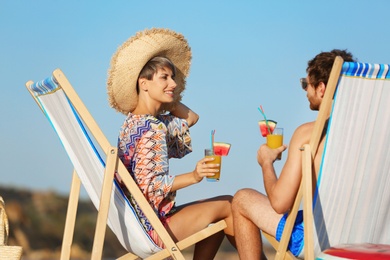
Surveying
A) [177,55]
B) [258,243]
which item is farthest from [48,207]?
[258,243]

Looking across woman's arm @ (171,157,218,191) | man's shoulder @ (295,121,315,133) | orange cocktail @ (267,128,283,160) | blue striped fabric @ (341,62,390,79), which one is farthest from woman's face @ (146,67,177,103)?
blue striped fabric @ (341,62,390,79)

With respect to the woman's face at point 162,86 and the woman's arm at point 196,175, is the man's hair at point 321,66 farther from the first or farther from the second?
the woman's face at point 162,86

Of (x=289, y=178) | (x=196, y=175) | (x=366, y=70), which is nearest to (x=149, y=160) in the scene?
(x=196, y=175)

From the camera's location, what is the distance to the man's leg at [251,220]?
4.50 m

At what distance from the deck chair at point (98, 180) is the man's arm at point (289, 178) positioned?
1.57 ft

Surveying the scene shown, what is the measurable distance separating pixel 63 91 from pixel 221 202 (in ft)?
3.55

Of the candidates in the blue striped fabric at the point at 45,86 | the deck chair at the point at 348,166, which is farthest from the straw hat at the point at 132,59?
the deck chair at the point at 348,166

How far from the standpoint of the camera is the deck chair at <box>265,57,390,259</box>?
399 centimetres

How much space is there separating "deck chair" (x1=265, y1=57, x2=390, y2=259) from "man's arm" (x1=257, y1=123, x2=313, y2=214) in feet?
0.20

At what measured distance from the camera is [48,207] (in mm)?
13969

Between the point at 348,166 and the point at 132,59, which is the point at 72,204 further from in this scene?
the point at 348,166

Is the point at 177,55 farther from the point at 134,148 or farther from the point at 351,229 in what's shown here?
the point at 351,229

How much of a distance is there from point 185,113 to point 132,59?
58cm

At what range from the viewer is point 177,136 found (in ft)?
17.1
